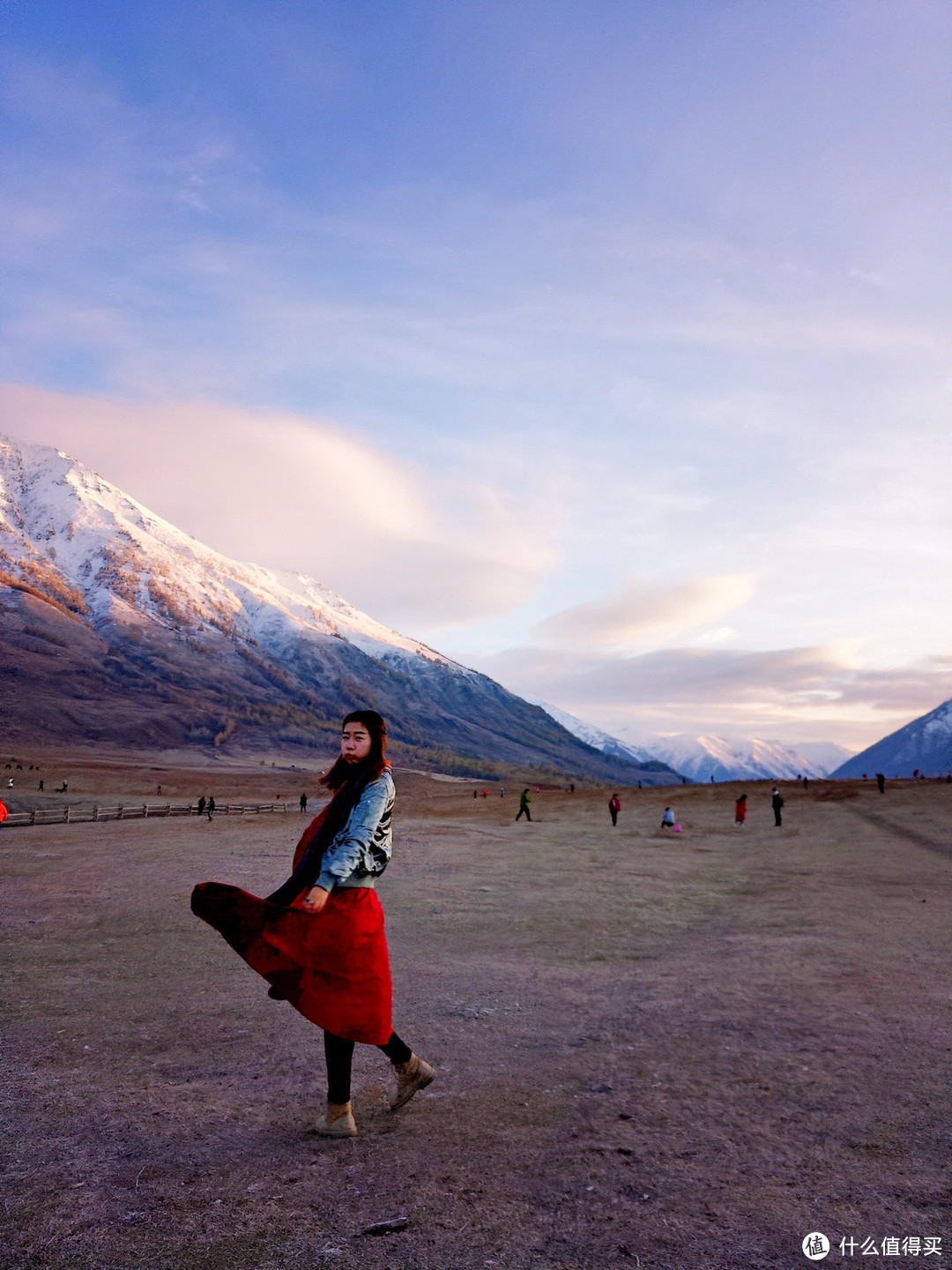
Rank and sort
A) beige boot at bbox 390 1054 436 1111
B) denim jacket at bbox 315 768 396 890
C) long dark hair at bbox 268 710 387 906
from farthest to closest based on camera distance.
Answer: beige boot at bbox 390 1054 436 1111
long dark hair at bbox 268 710 387 906
denim jacket at bbox 315 768 396 890

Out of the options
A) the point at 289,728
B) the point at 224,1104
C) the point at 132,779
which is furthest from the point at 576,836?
the point at 289,728

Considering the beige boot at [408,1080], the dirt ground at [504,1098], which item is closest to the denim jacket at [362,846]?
the beige boot at [408,1080]

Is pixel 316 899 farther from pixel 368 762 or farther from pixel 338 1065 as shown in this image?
pixel 338 1065

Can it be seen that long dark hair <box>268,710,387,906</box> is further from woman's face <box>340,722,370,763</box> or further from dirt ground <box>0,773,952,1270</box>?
dirt ground <box>0,773,952,1270</box>

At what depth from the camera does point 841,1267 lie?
319cm

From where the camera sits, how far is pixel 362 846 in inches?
175

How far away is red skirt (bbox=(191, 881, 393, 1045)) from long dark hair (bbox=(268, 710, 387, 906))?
0.65 feet

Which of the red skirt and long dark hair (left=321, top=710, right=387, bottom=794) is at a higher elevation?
long dark hair (left=321, top=710, right=387, bottom=794)

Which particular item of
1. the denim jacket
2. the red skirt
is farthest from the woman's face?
the red skirt

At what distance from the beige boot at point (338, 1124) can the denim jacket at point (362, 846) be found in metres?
1.28

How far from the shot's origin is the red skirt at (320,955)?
436 centimetres

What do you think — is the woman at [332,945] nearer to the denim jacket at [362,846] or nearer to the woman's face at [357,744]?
the denim jacket at [362,846]

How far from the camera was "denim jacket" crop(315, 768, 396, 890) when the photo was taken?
14.2ft

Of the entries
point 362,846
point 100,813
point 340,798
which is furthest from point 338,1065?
point 100,813
